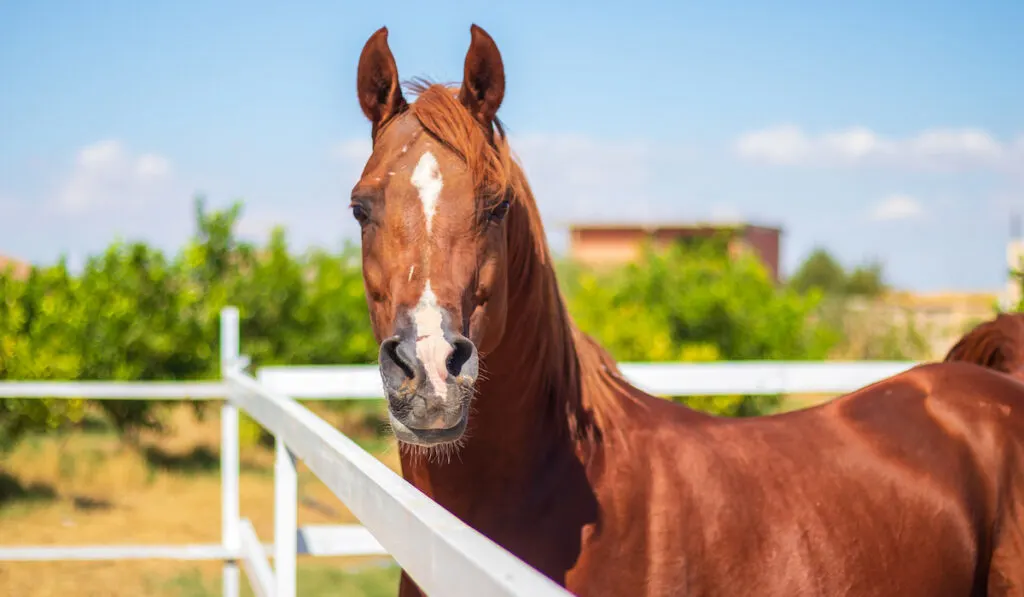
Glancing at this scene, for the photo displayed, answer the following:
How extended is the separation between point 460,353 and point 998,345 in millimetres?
2554

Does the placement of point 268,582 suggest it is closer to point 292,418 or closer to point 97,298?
point 292,418

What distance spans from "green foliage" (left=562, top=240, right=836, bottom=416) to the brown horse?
272 inches

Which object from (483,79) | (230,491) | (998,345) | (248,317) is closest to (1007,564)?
(998,345)

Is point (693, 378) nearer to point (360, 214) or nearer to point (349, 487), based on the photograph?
point (360, 214)

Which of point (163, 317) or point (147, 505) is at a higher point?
point (163, 317)

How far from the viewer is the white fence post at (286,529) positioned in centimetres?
226

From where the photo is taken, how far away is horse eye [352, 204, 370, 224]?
1.95 metres

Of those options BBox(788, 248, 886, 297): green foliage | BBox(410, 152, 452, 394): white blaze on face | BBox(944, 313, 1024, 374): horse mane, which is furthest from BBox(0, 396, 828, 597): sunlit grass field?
BBox(788, 248, 886, 297): green foliage

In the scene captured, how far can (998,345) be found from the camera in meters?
3.26

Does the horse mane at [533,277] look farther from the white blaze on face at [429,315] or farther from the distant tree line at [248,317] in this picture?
the distant tree line at [248,317]

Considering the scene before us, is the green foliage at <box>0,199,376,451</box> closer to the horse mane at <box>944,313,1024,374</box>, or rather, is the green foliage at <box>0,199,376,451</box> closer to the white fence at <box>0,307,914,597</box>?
the white fence at <box>0,307,914,597</box>

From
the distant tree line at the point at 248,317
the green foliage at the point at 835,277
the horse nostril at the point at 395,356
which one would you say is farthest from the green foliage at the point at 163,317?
the green foliage at the point at 835,277

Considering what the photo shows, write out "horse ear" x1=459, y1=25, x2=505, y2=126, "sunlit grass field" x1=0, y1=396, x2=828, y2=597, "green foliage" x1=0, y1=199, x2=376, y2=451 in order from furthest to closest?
1. "green foliage" x1=0, y1=199, x2=376, y2=451
2. "sunlit grass field" x1=0, y1=396, x2=828, y2=597
3. "horse ear" x1=459, y1=25, x2=505, y2=126

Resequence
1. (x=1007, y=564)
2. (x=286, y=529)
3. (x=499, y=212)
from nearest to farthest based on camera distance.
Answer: (x=499, y=212), (x=286, y=529), (x=1007, y=564)
